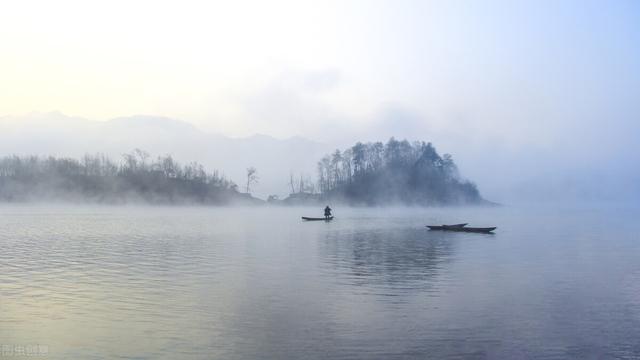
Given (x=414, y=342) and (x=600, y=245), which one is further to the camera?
(x=600, y=245)

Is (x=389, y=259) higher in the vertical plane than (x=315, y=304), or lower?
higher

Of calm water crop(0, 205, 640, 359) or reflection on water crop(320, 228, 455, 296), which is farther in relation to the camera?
reflection on water crop(320, 228, 455, 296)

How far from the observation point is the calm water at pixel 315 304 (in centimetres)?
1855

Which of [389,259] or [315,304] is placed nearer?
[315,304]

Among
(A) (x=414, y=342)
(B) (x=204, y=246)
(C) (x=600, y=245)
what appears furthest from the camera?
(C) (x=600, y=245)

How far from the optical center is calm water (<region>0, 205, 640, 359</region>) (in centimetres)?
1855

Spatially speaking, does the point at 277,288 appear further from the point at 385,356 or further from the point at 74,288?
the point at 385,356

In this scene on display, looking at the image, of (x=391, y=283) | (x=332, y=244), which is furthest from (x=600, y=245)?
(x=391, y=283)

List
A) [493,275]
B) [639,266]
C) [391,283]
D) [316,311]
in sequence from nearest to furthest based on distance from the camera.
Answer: [316,311]
[391,283]
[493,275]
[639,266]

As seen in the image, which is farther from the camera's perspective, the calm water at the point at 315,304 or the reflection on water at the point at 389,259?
the reflection on water at the point at 389,259

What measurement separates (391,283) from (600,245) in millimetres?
37922

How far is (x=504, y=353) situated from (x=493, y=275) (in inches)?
719

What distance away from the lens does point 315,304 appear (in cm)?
2511

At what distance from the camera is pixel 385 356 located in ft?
57.5
